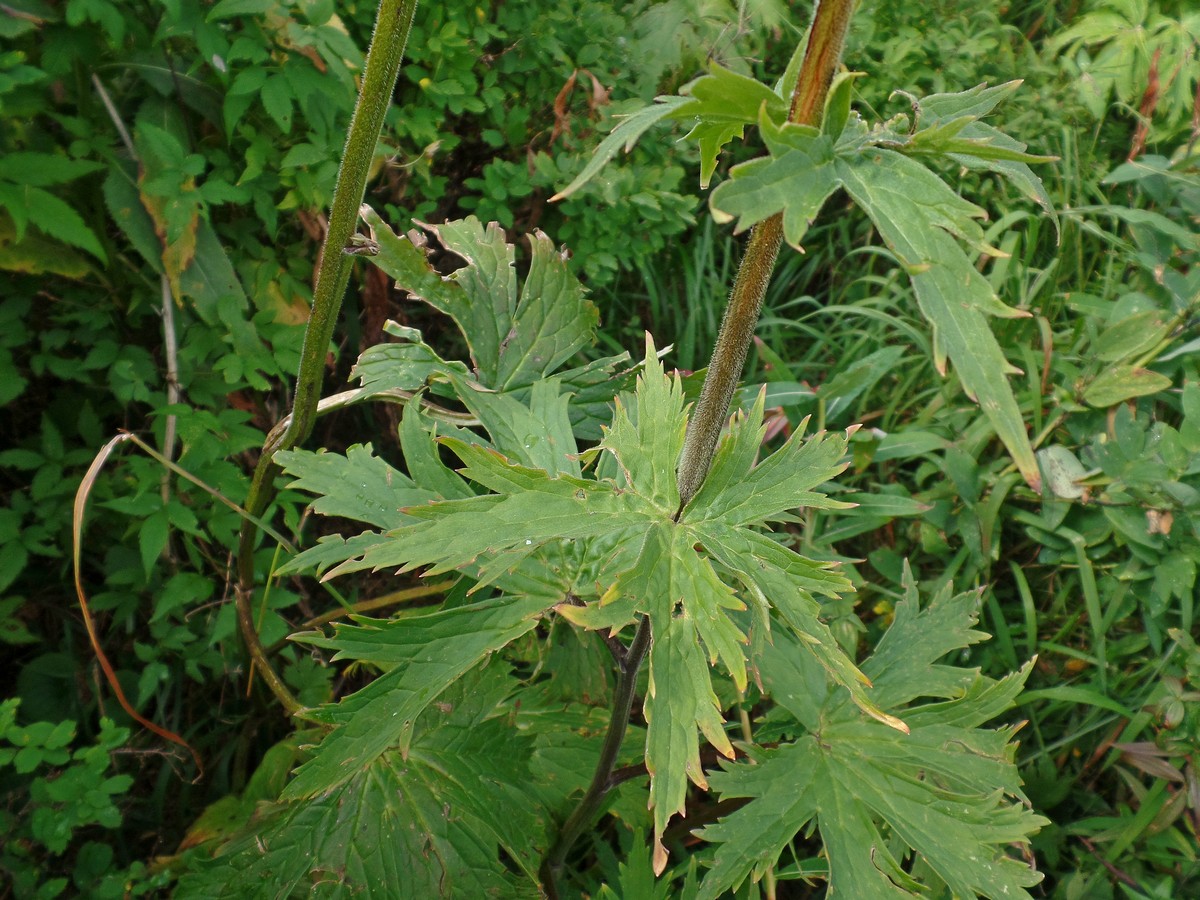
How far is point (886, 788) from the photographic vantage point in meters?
1.16

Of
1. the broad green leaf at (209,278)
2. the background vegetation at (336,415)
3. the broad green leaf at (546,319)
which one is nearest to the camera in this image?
the broad green leaf at (546,319)

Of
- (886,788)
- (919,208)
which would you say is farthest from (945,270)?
(886,788)

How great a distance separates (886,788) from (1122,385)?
135 centimetres

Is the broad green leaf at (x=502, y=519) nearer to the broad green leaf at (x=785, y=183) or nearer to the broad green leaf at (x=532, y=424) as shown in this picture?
the broad green leaf at (x=532, y=424)

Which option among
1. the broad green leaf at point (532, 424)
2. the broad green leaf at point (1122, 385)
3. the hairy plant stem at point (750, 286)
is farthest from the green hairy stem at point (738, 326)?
the broad green leaf at point (1122, 385)

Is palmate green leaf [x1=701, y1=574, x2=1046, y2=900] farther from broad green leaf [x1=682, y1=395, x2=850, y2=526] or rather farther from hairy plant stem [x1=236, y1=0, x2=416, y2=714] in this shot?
hairy plant stem [x1=236, y1=0, x2=416, y2=714]

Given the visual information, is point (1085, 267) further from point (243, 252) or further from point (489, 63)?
point (243, 252)

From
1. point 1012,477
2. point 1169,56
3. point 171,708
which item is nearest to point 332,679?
point 171,708

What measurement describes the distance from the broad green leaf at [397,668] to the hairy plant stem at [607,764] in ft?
0.52

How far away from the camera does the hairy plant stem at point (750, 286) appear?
2.49ft

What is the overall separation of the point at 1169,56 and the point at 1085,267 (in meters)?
0.87

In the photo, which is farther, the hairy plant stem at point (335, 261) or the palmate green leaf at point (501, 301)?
the palmate green leaf at point (501, 301)

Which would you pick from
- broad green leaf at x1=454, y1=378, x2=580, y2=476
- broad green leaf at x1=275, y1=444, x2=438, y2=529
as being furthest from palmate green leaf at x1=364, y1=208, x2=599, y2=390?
broad green leaf at x1=275, y1=444, x2=438, y2=529

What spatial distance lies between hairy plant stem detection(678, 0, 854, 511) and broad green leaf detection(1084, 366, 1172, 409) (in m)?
1.46
